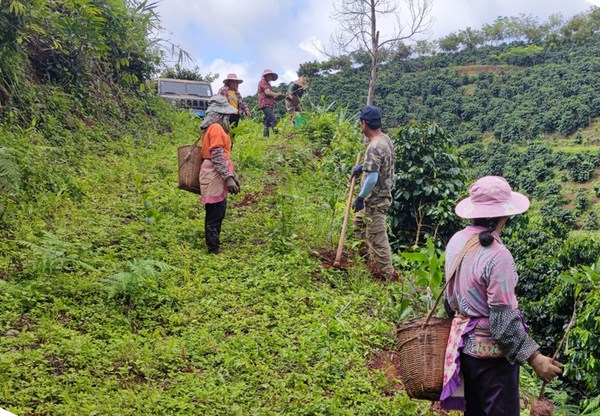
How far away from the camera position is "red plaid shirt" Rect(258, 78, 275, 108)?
11070mm

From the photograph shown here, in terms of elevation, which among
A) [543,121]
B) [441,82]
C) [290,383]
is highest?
[441,82]

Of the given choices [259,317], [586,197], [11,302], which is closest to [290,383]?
[259,317]

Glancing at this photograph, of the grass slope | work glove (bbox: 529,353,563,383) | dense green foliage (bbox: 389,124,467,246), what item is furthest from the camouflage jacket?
work glove (bbox: 529,353,563,383)

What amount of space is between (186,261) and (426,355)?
10.1 feet

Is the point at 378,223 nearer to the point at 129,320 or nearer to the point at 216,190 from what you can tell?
the point at 216,190

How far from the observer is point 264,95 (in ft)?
36.6

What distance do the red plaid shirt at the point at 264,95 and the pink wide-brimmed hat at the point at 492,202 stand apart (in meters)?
8.67

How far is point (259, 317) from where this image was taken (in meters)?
4.55

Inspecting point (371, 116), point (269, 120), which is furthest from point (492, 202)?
point (269, 120)

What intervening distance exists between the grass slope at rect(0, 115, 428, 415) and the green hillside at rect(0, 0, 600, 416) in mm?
15

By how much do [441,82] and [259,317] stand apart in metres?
41.5

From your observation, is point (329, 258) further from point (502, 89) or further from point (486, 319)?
point (502, 89)

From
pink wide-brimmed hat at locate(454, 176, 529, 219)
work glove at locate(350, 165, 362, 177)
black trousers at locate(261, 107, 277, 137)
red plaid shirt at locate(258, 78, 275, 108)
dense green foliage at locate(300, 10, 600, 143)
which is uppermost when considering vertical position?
dense green foliage at locate(300, 10, 600, 143)

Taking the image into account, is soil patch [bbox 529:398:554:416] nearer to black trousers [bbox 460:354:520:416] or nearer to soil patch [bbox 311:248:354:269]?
black trousers [bbox 460:354:520:416]
